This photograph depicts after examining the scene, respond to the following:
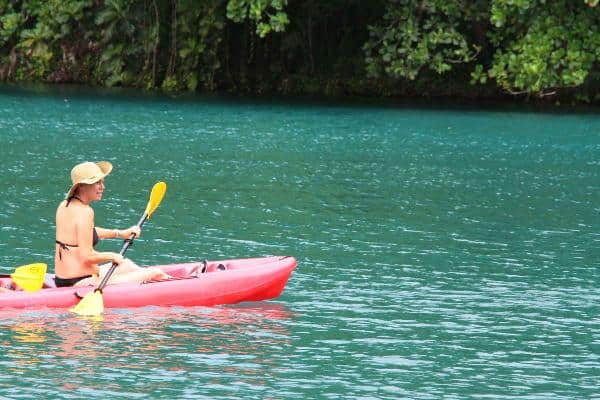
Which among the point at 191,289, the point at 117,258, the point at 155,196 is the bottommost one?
→ the point at 191,289

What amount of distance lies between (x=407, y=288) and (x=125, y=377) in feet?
12.8

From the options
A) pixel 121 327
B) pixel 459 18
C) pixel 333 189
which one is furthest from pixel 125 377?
pixel 459 18

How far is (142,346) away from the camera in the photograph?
402 inches

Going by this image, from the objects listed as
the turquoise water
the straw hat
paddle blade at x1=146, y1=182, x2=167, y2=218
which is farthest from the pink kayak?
the straw hat

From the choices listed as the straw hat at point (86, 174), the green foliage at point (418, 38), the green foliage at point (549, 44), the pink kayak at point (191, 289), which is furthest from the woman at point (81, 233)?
the green foliage at point (418, 38)

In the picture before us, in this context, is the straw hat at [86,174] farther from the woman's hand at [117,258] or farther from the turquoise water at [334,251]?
the turquoise water at [334,251]

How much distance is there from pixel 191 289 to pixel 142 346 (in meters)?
1.25

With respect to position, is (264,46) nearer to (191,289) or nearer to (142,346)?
(191,289)

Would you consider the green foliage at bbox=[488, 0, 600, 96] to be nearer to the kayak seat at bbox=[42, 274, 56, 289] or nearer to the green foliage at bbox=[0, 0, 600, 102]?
the green foliage at bbox=[0, 0, 600, 102]

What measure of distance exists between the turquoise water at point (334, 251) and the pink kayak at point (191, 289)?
0.11 meters

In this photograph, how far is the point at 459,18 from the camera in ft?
109

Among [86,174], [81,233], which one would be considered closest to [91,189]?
[86,174]

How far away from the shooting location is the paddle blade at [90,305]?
10742 millimetres

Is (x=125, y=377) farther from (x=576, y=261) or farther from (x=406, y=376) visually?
(x=576, y=261)
